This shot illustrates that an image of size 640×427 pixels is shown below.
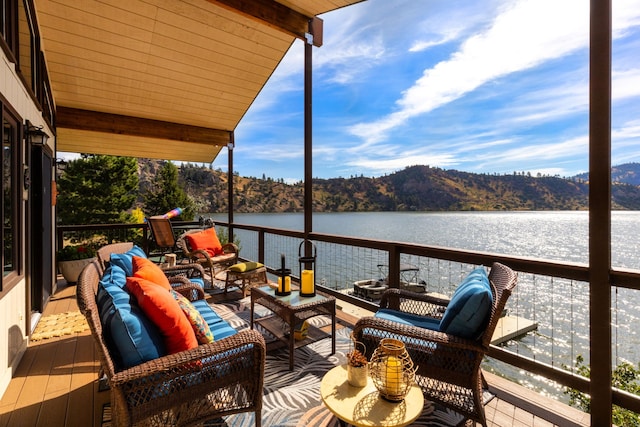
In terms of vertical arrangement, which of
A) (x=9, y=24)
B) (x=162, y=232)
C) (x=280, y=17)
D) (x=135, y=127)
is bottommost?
(x=162, y=232)

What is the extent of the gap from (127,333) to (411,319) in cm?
181

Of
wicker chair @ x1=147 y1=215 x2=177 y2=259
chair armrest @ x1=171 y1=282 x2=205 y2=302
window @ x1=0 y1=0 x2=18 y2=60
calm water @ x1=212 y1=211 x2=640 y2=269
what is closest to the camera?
window @ x1=0 y1=0 x2=18 y2=60

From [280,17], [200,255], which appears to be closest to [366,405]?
[200,255]

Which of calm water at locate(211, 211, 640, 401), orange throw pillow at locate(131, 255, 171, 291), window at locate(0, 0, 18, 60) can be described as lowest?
calm water at locate(211, 211, 640, 401)

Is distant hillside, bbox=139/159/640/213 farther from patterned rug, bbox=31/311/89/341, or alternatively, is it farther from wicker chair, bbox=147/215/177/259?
patterned rug, bbox=31/311/89/341

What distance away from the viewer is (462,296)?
5.89 feet

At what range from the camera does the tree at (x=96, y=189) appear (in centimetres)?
2028

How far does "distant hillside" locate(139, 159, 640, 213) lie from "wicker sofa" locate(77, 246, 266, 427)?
19058mm

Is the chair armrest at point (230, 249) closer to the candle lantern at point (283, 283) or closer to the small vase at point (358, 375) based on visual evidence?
the candle lantern at point (283, 283)

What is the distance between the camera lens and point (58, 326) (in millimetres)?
3383

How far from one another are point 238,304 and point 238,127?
14.8ft

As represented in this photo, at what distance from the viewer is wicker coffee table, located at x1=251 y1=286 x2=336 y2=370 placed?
8.17 ft

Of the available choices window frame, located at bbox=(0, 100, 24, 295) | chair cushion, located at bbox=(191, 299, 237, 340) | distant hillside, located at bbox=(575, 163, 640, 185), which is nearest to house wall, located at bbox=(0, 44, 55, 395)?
window frame, located at bbox=(0, 100, 24, 295)

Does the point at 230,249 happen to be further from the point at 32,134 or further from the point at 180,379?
the point at 180,379
